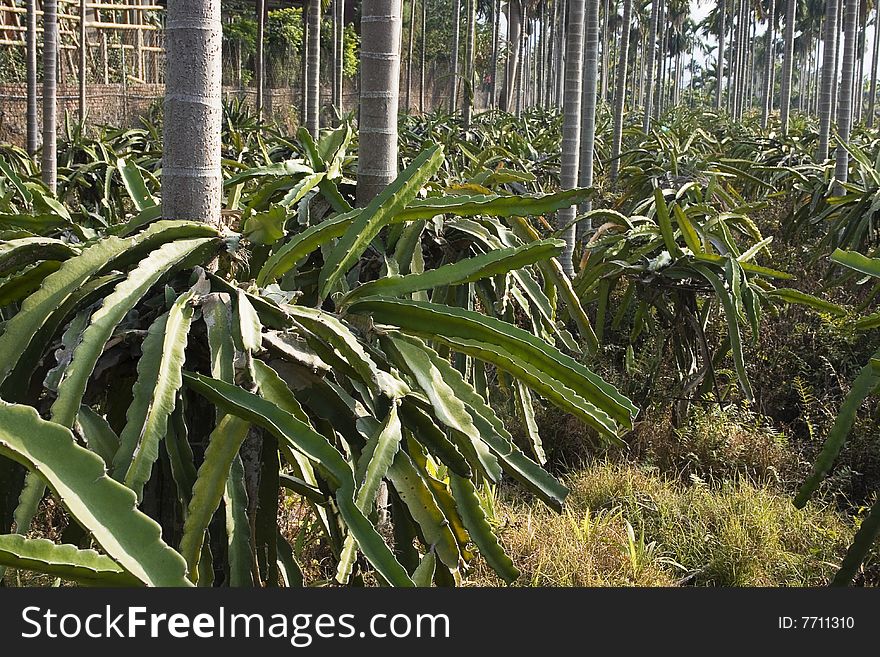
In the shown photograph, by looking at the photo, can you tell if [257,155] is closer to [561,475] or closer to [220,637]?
[561,475]

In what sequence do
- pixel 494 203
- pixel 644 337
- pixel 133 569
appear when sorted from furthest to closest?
pixel 644 337 < pixel 494 203 < pixel 133 569

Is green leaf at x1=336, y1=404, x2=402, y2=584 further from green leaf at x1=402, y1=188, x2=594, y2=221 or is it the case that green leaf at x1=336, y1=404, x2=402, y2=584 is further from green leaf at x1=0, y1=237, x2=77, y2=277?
green leaf at x1=0, y1=237, x2=77, y2=277

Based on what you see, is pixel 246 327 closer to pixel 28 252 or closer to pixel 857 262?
pixel 28 252

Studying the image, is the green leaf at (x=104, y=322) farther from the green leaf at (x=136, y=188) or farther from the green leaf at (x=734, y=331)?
the green leaf at (x=734, y=331)

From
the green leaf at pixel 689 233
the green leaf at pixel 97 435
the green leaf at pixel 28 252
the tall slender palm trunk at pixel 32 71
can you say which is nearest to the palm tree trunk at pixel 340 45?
the tall slender palm trunk at pixel 32 71

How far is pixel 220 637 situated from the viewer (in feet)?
4.79

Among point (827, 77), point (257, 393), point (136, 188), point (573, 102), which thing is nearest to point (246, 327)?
point (257, 393)

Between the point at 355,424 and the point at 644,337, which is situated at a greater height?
the point at 355,424

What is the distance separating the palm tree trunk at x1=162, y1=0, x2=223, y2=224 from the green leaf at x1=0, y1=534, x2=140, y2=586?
112 centimetres

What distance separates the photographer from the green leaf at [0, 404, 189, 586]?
1.25 metres

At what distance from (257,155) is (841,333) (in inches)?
162

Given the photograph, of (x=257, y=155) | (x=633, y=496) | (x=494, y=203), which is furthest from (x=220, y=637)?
(x=257, y=155)

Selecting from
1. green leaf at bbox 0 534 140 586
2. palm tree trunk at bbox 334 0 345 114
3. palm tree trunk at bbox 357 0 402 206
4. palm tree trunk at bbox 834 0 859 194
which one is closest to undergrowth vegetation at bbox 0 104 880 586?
green leaf at bbox 0 534 140 586

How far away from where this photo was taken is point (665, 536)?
3.76 meters
